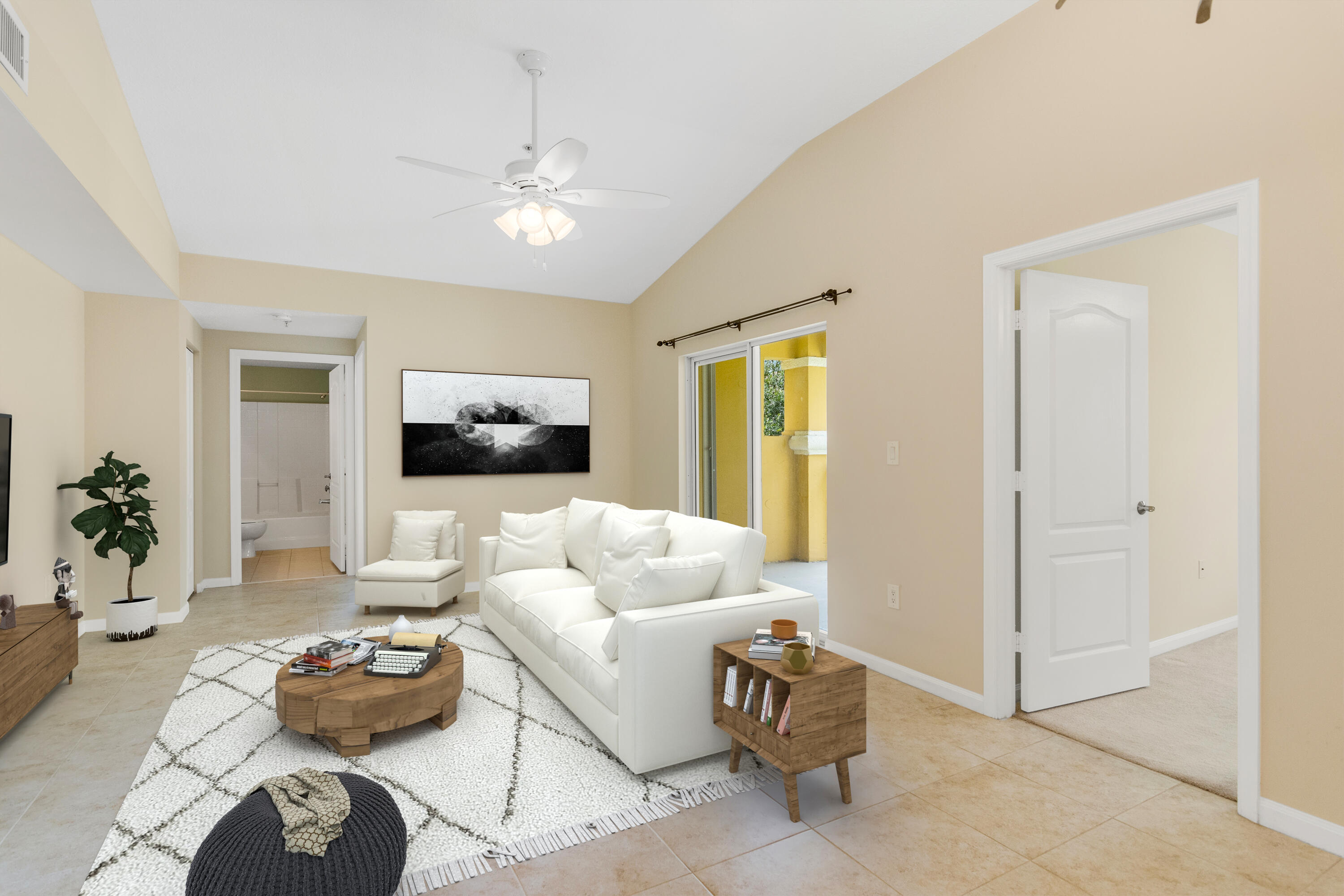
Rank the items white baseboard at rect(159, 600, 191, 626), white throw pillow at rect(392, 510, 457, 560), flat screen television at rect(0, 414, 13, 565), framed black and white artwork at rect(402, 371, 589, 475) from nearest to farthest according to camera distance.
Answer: flat screen television at rect(0, 414, 13, 565), white baseboard at rect(159, 600, 191, 626), white throw pillow at rect(392, 510, 457, 560), framed black and white artwork at rect(402, 371, 589, 475)

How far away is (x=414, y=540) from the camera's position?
16.9 feet

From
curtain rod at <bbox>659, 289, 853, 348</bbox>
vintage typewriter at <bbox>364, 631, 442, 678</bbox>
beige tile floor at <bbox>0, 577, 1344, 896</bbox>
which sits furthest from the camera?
curtain rod at <bbox>659, 289, 853, 348</bbox>

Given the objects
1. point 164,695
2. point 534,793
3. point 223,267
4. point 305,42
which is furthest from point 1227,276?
point 223,267

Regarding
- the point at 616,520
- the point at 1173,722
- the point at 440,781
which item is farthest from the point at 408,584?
the point at 1173,722

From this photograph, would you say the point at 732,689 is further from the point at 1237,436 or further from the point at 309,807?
the point at 1237,436

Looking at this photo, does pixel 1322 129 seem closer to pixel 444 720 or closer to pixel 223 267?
pixel 444 720

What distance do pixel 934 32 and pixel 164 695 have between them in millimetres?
4781

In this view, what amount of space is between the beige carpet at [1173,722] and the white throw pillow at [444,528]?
13.1 ft

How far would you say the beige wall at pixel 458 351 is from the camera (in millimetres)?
5137

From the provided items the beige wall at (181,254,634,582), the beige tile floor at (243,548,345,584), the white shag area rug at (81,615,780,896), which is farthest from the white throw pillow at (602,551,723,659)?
the beige tile floor at (243,548,345,584)

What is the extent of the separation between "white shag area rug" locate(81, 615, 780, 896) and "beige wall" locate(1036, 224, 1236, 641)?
2.90m

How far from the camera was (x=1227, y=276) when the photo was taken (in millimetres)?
4152

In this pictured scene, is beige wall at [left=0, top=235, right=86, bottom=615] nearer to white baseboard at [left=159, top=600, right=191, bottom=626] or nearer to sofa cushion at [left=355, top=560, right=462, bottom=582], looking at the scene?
white baseboard at [left=159, top=600, right=191, bottom=626]

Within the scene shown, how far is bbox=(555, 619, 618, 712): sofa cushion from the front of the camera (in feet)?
8.50
